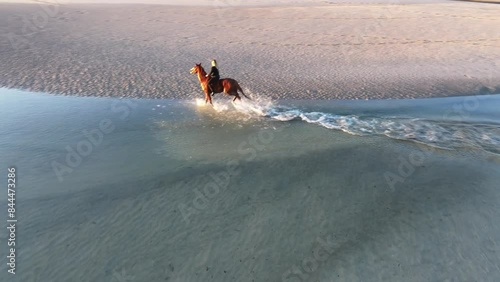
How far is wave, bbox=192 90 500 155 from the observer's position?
7223 millimetres

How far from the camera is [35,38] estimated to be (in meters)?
14.9

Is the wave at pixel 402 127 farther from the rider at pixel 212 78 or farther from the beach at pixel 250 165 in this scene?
the rider at pixel 212 78

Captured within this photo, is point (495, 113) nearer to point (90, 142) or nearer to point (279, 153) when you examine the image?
point (279, 153)

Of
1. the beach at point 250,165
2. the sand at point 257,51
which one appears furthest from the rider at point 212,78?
the sand at point 257,51

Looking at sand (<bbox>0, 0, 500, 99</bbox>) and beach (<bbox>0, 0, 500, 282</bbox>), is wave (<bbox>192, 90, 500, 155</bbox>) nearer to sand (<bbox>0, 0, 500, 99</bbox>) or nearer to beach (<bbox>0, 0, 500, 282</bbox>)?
beach (<bbox>0, 0, 500, 282</bbox>)

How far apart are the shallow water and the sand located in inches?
69.1

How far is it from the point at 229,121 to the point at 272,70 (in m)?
4.23

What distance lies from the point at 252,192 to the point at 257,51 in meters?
9.29

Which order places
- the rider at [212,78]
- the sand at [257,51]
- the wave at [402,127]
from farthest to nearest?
the sand at [257,51] → the rider at [212,78] → the wave at [402,127]

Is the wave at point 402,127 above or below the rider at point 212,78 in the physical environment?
below

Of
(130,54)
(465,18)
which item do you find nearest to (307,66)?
(130,54)

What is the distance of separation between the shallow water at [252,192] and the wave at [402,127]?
44 millimetres

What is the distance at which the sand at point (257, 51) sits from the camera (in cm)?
1051

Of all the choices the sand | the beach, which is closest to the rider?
the beach
